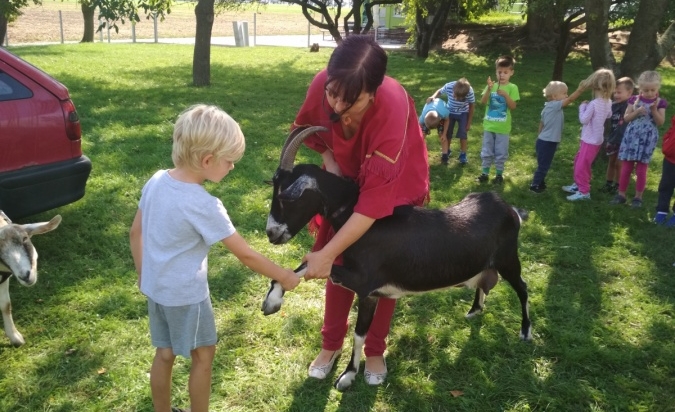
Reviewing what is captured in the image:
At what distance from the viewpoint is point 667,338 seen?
161 inches

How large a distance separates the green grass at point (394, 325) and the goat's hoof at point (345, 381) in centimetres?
4

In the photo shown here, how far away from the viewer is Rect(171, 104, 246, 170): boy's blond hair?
235 centimetres

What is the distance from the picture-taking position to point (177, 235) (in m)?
2.43

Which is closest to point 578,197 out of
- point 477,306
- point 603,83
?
point 603,83

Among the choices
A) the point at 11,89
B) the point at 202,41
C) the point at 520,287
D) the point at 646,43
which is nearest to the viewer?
the point at 520,287

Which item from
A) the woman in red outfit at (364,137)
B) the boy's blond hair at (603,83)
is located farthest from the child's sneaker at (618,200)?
the woman in red outfit at (364,137)

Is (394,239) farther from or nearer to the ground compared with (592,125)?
nearer to the ground

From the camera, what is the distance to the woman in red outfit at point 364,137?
2.56 meters

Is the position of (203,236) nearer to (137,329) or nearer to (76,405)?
(76,405)

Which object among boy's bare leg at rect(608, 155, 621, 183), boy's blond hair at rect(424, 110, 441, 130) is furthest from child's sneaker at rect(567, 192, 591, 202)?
boy's blond hair at rect(424, 110, 441, 130)

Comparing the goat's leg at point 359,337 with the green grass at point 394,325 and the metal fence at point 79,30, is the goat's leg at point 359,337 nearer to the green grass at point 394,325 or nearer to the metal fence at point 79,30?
the green grass at point 394,325

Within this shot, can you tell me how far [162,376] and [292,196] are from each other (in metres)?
1.08

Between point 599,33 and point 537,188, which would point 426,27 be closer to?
point 599,33

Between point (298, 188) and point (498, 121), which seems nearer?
point (298, 188)
